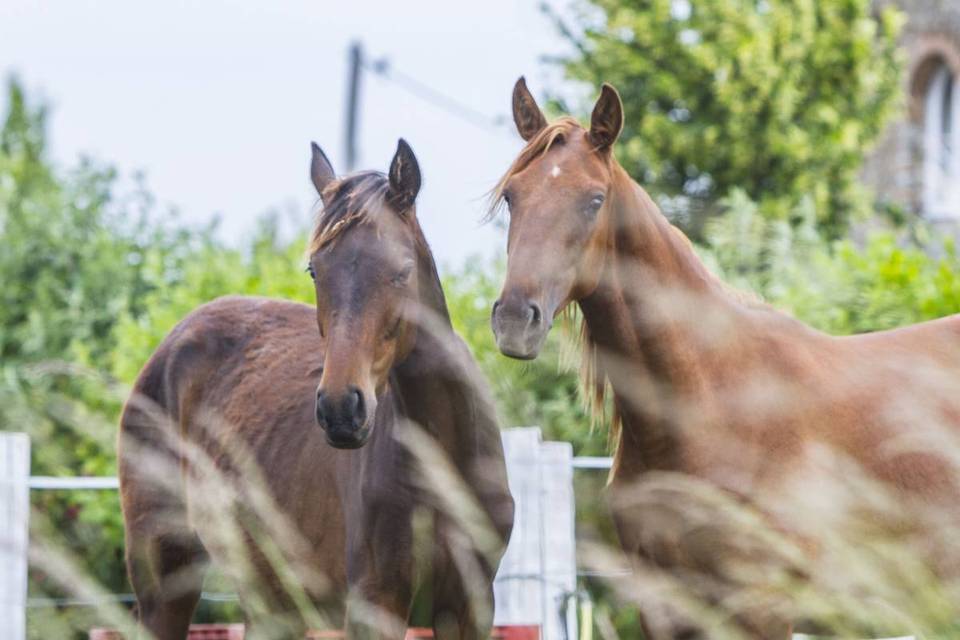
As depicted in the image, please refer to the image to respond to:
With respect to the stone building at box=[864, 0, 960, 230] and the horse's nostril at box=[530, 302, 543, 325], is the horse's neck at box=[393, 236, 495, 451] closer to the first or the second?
the horse's nostril at box=[530, 302, 543, 325]

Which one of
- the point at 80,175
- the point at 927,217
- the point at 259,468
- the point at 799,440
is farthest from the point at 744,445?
the point at 927,217

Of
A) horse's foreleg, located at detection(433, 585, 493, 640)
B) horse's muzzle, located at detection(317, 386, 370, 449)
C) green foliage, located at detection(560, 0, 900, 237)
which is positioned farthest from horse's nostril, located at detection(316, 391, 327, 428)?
green foliage, located at detection(560, 0, 900, 237)

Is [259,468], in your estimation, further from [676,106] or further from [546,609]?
[676,106]

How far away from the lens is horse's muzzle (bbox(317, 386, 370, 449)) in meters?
3.74

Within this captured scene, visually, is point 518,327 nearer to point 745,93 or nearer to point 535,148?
point 535,148

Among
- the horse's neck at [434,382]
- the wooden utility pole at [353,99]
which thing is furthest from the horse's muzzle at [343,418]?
the wooden utility pole at [353,99]

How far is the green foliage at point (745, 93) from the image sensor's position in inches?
493

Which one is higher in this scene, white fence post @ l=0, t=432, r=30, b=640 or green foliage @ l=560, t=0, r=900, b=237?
green foliage @ l=560, t=0, r=900, b=237

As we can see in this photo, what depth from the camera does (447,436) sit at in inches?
171

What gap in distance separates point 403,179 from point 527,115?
442mm

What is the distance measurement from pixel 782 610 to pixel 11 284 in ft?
31.2

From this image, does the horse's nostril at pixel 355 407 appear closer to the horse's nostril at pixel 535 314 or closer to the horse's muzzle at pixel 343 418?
the horse's muzzle at pixel 343 418

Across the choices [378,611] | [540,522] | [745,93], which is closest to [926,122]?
[745,93]

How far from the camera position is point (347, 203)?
4203 millimetres
